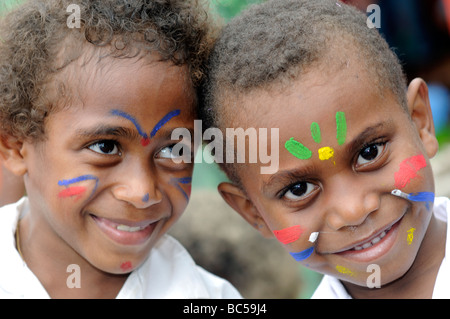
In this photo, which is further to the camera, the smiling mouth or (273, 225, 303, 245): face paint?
the smiling mouth

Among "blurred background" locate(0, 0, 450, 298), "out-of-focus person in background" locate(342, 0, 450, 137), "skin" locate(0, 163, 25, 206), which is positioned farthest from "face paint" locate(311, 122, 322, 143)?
"out-of-focus person in background" locate(342, 0, 450, 137)

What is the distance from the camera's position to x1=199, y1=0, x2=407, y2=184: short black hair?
163 centimetres

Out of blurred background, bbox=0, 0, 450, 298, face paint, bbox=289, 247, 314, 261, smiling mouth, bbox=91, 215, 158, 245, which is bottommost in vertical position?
blurred background, bbox=0, 0, 450, 298

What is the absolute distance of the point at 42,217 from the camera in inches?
79.7

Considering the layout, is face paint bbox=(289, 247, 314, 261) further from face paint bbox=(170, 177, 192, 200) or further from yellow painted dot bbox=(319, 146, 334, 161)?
face paint bbox=(170, 177, 192, 200)

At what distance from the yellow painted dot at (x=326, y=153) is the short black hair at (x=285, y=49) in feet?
0.74

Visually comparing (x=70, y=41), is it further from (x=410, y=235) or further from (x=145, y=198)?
(x=410, y=235)

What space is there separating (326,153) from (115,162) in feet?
2.19

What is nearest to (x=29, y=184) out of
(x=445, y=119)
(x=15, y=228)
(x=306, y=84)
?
(x=15, y=228)

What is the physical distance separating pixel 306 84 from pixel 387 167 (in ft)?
1.12

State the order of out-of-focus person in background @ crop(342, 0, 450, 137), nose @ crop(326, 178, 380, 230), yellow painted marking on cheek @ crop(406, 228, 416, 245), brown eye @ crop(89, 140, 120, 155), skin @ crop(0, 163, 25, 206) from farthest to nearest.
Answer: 1. out-of-focus person in background @ crop(342, 0, 450, 137)
2. skin @ crop(0, 163, 25, 206)
3. brown eye @ crop(89, 140, 120, 155)
4. yellow painted marking on cheek @ crop(406, 228, 416, 245)
5. nose @ crop(326, 178, 380, 230)

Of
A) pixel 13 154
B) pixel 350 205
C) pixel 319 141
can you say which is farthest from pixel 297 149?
pixel 13 154

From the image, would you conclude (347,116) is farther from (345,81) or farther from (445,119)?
(445,119)

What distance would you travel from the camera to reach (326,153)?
1585 mm
